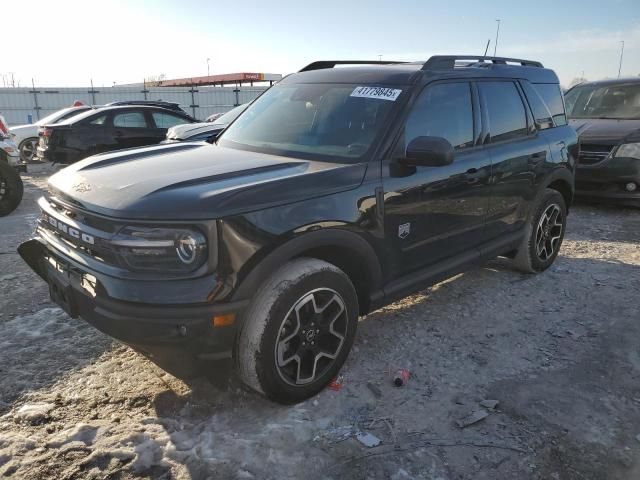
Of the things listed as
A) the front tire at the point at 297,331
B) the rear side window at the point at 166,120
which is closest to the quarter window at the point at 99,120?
the rear side window at the point at 166,120

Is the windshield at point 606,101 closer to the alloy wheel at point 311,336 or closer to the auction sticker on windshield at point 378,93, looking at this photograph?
the auction sticker on windshield at point 378,93

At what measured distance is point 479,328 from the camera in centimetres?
390

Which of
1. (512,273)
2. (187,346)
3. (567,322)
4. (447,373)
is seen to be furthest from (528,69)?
(187,346)

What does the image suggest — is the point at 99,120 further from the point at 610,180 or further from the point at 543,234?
the point at 610,180

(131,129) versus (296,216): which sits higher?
(131,129)

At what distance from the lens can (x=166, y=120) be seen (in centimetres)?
1155

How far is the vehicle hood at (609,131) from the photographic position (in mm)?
7227

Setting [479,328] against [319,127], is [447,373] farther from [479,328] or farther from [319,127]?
[319,127]

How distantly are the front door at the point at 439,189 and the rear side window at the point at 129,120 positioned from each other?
903 centimetres

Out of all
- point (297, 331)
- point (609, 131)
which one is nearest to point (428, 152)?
point (297, 331)

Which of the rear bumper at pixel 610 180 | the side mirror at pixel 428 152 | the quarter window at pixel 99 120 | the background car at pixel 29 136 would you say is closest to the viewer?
the side mirror at pixel 428 152

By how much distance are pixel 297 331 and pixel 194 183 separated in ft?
3.09

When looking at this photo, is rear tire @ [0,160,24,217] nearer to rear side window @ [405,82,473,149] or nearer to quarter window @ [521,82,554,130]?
rear side window @ [405,82,473,149]

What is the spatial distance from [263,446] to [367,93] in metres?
2.25
